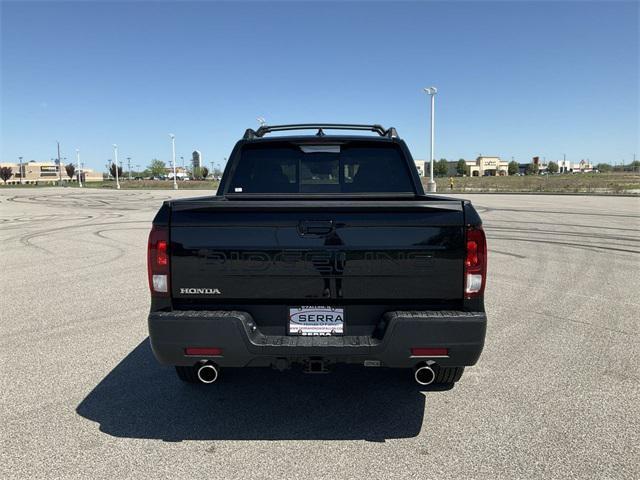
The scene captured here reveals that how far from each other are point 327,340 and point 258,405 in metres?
1.05

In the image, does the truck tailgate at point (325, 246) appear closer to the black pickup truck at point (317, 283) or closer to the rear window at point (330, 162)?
the black pickup truck at point (317, 283)

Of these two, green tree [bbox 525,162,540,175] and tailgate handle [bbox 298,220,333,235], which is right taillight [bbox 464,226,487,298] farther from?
green tree [bbox 525,162,540,175]

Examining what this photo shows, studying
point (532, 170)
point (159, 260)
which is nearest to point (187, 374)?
point (159, 260)

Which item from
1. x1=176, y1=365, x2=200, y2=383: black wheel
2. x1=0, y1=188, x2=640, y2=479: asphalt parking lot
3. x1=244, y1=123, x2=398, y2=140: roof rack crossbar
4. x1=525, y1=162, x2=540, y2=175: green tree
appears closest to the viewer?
x1=0, y1=188, x2=640, y2=479: asphalt parking lot

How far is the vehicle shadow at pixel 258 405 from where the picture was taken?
10.5ft

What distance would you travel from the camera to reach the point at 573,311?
5906 mm

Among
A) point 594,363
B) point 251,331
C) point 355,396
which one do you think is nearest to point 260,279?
point 251,331

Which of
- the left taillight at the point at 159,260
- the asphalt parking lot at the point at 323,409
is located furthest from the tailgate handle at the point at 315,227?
the asphalt parking lot at the point at 323,409

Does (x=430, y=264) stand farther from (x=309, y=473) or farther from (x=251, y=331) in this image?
(x=309, y=473)

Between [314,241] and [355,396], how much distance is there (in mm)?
1531

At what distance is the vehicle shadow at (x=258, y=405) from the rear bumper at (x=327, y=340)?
24.4 inches

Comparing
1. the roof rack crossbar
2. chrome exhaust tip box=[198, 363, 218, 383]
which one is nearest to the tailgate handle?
chrome exhaust tip box=[198, 363, 218, 383]

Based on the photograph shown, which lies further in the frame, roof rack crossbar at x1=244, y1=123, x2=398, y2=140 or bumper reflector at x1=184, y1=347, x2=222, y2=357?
roof rack crossbar at x1=244, y1=123, x2=398, y2=140

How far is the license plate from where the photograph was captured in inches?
116
